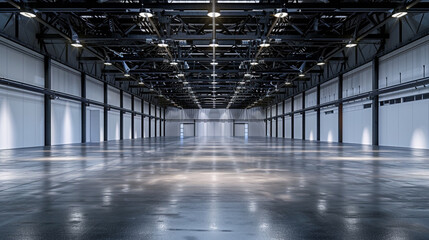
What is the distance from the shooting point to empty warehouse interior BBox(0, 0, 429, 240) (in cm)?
578

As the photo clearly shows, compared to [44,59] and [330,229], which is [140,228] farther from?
[44,59]

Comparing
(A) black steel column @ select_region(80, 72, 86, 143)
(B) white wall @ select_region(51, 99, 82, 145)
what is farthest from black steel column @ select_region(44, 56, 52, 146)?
(A) black steel column @ select_region(80, 72, 86, 143)

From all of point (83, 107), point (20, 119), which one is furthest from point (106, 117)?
point (20, 119)

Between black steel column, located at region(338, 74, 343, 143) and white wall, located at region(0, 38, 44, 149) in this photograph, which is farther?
black steel column, located at region(338, 74, 343, 143)

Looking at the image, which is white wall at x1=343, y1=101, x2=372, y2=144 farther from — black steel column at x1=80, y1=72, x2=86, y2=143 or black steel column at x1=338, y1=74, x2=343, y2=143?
black steel column at x1=80, y1=72, x2=86, y2=143

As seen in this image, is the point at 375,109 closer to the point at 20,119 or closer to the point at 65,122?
the point at 65,122

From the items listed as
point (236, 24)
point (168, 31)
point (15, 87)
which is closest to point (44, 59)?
point (15, 87)

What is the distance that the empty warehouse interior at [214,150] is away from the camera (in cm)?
578

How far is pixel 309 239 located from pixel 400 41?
2839 cm

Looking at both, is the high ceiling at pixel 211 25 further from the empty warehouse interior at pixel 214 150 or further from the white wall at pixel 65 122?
the white wall at pixel 65 122

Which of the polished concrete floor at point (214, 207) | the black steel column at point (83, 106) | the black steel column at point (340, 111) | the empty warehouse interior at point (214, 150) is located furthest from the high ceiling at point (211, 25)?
the polished concrete floor at point (214, 207)

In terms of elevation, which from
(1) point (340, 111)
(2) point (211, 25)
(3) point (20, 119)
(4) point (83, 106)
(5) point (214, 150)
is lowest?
(5) point (214, 150)

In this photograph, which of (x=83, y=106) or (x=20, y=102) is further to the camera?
(x=83, y=106)

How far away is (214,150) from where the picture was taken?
26438 mm
